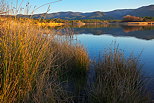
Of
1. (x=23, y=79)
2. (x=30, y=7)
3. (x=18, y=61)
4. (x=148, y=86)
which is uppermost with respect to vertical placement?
(x=30, y=7)

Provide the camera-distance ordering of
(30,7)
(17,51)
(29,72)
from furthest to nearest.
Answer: (30,7) < (29,72) < (17,51)

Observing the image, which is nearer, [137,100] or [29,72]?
[29,72]

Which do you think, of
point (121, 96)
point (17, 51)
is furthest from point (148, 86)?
point (17, 51)

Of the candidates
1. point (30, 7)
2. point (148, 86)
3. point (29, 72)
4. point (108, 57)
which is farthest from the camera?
point (108, 57)

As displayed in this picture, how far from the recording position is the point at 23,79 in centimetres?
199

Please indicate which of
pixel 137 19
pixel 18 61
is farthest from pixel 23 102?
pixel 137 19

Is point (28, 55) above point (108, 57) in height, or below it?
above

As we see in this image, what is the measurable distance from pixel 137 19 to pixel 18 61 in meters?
63.2

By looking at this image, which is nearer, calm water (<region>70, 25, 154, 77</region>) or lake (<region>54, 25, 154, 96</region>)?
lake (<region>54, 25, 154, 96</region>)

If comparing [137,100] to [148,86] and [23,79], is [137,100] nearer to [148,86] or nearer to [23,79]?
[148,86]

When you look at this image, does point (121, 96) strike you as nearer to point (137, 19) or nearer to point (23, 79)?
point (23, 79)

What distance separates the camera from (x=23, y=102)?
2002 millimetres

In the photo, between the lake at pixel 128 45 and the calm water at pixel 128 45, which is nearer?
the lake at pixel 128 45

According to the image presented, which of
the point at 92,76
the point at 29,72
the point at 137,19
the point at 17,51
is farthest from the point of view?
the point at 137,19
